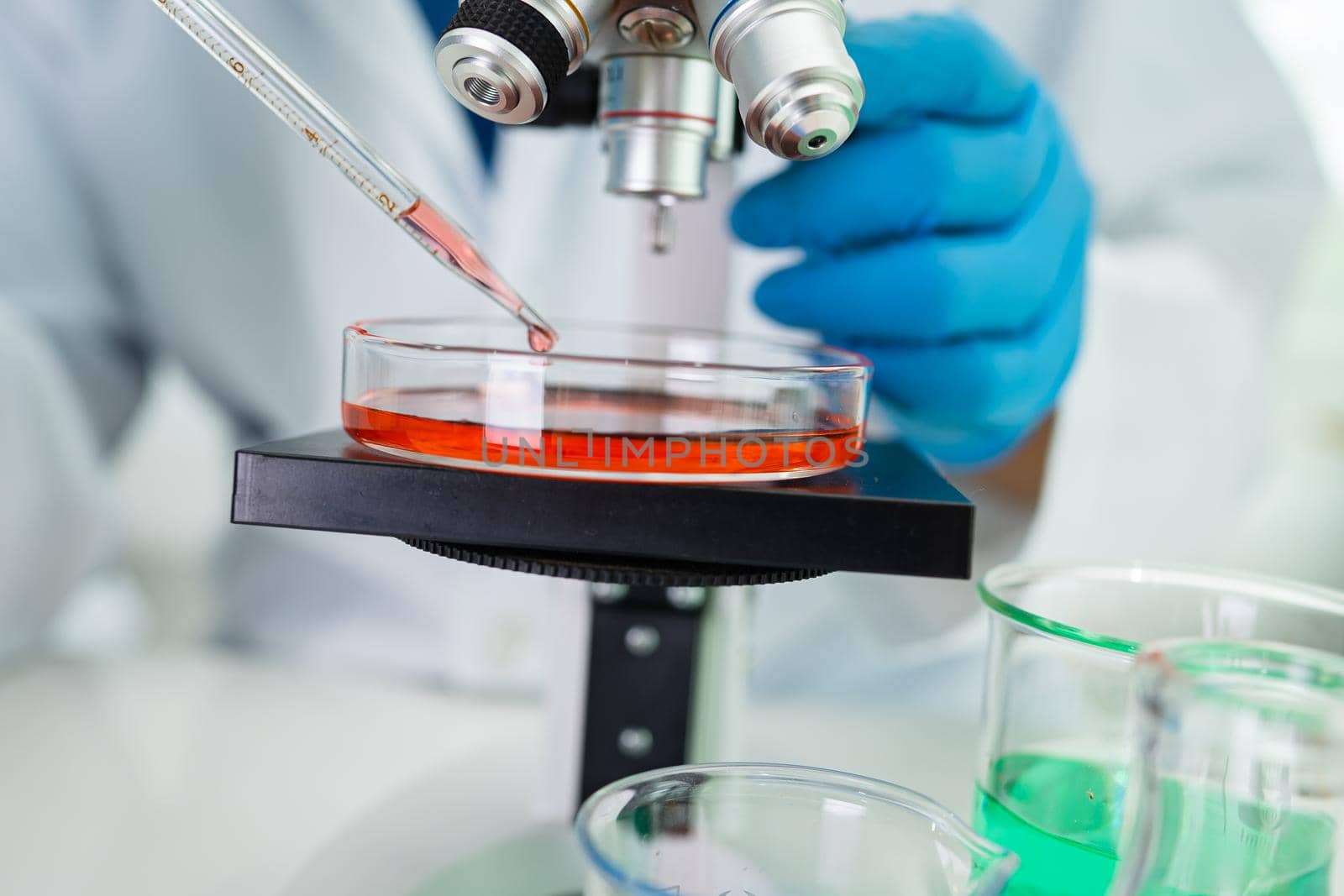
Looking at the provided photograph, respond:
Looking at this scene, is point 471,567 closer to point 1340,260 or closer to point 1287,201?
point 1287,201

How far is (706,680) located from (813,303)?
0.67ft

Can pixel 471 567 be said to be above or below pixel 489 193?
below

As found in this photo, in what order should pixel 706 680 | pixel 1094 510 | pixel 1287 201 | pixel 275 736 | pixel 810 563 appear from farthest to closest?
1. pixel 1287 201
2. pixel 1094 510
3. pixel 275 736
4. pixel 706 680
5. pixel 810 563

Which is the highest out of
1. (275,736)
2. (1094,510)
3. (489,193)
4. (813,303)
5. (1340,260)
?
(1340,260)

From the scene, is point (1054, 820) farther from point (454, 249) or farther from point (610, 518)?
point (454, 249)

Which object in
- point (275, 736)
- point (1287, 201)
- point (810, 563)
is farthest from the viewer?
point (1287, 201)

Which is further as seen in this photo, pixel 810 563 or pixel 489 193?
pixel 489 193

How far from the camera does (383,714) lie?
0.70 m

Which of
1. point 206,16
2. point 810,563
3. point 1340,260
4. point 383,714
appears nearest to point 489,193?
point 383,714

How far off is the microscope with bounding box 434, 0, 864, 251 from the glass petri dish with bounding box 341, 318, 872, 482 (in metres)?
0.07

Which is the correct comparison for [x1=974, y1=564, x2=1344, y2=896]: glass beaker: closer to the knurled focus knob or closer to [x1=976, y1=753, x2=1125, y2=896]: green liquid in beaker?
[x1=976, y1=753, x2=1125, y2=896]: green liquid in beaker

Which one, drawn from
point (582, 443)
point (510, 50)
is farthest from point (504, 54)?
point (582, 443)

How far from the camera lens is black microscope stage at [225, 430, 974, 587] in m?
0.32

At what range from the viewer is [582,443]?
33 cm
